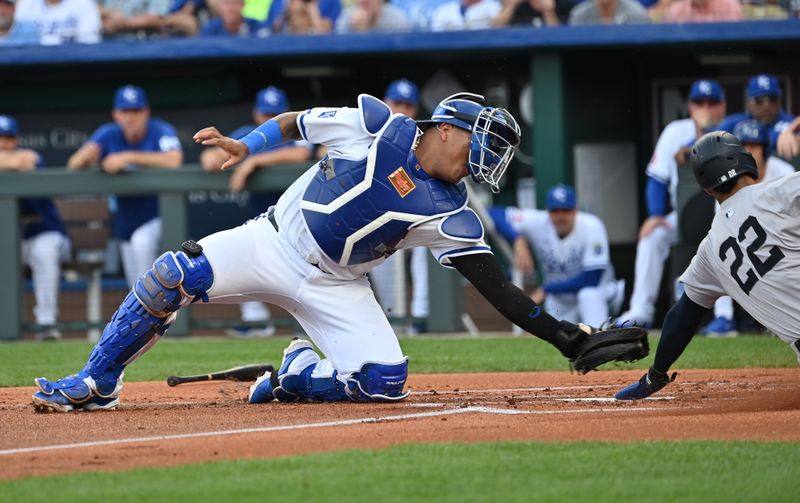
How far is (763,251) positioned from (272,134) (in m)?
2.06

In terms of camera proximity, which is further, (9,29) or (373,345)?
(9,29)

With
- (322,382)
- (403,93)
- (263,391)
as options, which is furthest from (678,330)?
(403,93)

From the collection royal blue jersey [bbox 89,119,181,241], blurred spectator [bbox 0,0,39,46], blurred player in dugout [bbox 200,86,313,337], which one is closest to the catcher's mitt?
blurred player in dugout [bbox 200,86,313,337]

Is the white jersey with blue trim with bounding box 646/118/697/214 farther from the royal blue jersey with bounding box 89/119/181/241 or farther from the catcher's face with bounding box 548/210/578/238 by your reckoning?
the royal blue jersey with bounding box 89/119/181/241

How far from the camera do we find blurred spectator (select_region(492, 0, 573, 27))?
11.3m

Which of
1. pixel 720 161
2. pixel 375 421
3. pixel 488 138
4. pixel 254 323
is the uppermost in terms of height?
pixel 488 138

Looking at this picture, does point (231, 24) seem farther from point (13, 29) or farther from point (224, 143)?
point (224, 143)

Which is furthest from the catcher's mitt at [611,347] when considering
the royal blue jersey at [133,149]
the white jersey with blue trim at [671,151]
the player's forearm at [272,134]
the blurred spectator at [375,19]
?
the blurred spectator at [375,19]

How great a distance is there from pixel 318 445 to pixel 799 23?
777 cm

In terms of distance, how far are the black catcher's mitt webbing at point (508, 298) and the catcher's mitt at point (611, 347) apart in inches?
5.2

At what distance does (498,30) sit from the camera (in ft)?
36.9

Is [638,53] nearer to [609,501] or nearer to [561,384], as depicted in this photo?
[561,384]

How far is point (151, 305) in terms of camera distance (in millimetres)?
5422

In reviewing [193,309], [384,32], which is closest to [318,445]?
[193,309]
